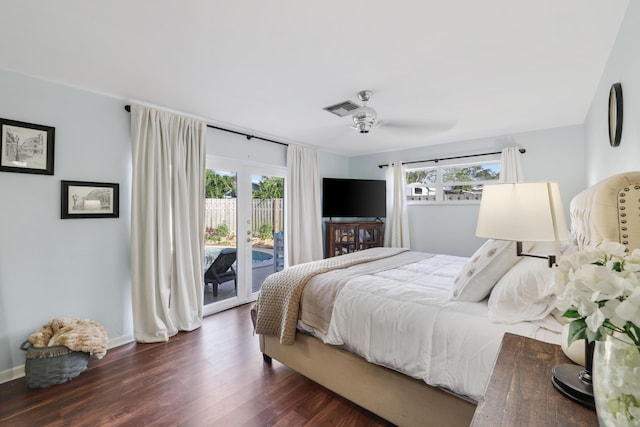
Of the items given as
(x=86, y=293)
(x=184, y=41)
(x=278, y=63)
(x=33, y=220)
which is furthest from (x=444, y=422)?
(x=33, y=220)

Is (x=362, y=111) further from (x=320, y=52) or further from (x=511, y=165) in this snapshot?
(x=511, y=165)

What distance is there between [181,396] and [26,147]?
2.37 meters

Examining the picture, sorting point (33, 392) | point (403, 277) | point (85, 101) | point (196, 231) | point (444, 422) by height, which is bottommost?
point (33, 392)

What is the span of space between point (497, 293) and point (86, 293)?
3.36 metres

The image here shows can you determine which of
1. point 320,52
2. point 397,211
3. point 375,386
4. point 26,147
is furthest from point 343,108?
point 26,147

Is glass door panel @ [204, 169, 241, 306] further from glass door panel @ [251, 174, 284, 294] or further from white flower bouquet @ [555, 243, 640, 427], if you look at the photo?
white flower bouquet @ [555, 243, 640, 427]

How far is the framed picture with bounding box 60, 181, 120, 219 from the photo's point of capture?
2.50m

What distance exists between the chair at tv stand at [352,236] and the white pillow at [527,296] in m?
3.44

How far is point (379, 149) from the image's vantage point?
507 cm

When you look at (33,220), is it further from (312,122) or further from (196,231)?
(312,122)

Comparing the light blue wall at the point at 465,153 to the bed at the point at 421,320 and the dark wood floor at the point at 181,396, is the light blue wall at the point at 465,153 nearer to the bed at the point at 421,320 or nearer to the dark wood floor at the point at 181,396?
the bed at the point at 421,320

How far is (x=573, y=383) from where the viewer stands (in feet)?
2.70

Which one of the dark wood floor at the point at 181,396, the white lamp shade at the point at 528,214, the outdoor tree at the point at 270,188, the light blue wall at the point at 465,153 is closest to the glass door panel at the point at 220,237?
the outdoor tree at the point at 270,188

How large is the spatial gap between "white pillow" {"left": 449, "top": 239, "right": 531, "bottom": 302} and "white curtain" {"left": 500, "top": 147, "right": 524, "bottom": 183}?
2.72 m
